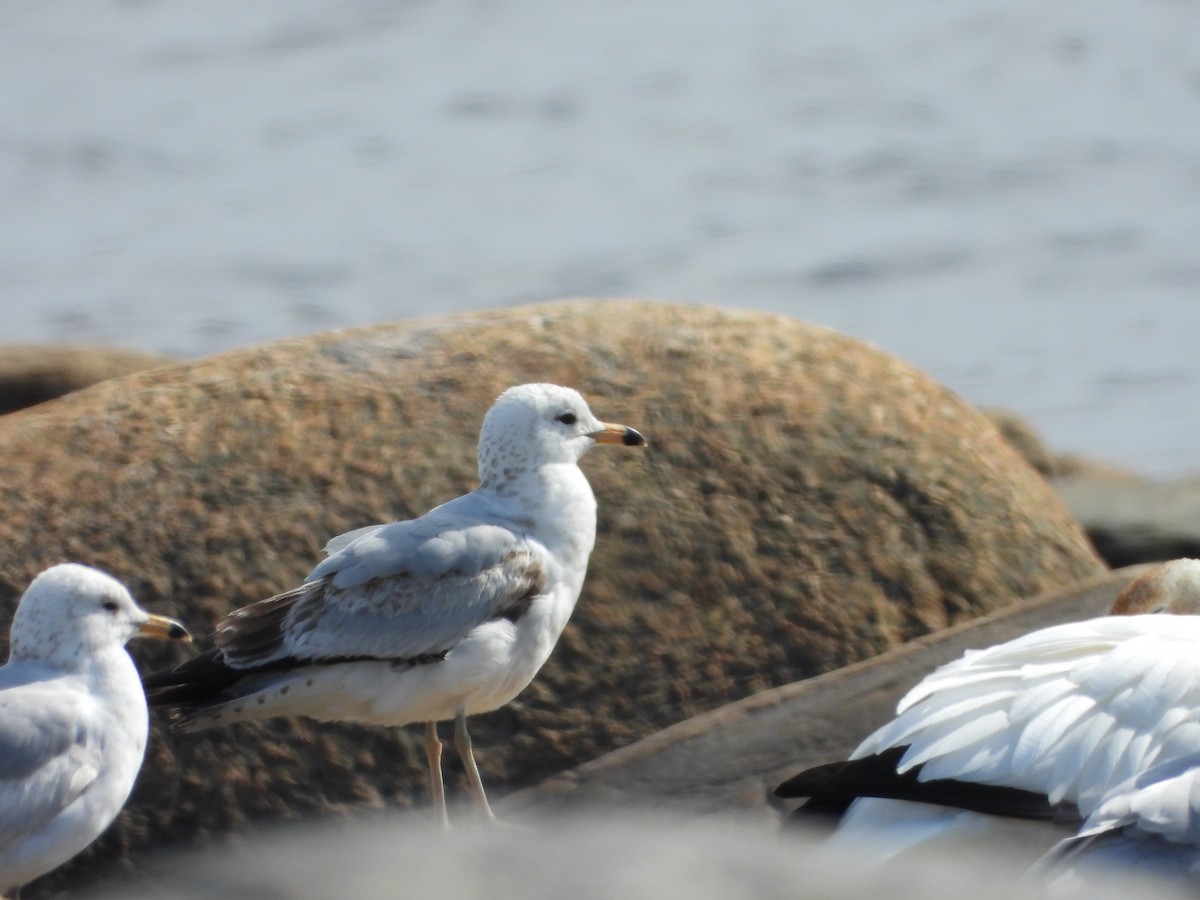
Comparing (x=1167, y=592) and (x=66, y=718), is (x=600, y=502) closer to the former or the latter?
(x=1167, y=592)

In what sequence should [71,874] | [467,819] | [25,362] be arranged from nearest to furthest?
[467,819], [71,874], [25,362]

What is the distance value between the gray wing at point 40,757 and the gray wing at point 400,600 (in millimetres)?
609

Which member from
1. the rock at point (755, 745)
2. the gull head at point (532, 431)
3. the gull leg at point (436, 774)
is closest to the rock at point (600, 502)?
the rock at point (755, 745)

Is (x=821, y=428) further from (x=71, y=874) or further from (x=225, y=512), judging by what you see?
(x=71, y=874)

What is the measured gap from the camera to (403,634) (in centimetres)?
541

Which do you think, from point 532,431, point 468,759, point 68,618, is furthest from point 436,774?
point 68,618

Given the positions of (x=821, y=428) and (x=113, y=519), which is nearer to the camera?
(x=113, y=519)

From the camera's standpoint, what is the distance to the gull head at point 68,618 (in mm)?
5137

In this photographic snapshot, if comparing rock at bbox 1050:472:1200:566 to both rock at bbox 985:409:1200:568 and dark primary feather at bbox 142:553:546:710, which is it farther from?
dark primary feather at bbox 142:553:546:710

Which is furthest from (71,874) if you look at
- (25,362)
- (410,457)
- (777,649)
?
(25,362)

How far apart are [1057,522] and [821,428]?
1.03 m

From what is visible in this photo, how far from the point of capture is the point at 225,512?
6512 mm

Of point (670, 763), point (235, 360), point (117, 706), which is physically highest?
point (235, 360)

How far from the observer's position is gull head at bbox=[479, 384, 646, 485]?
575cm
